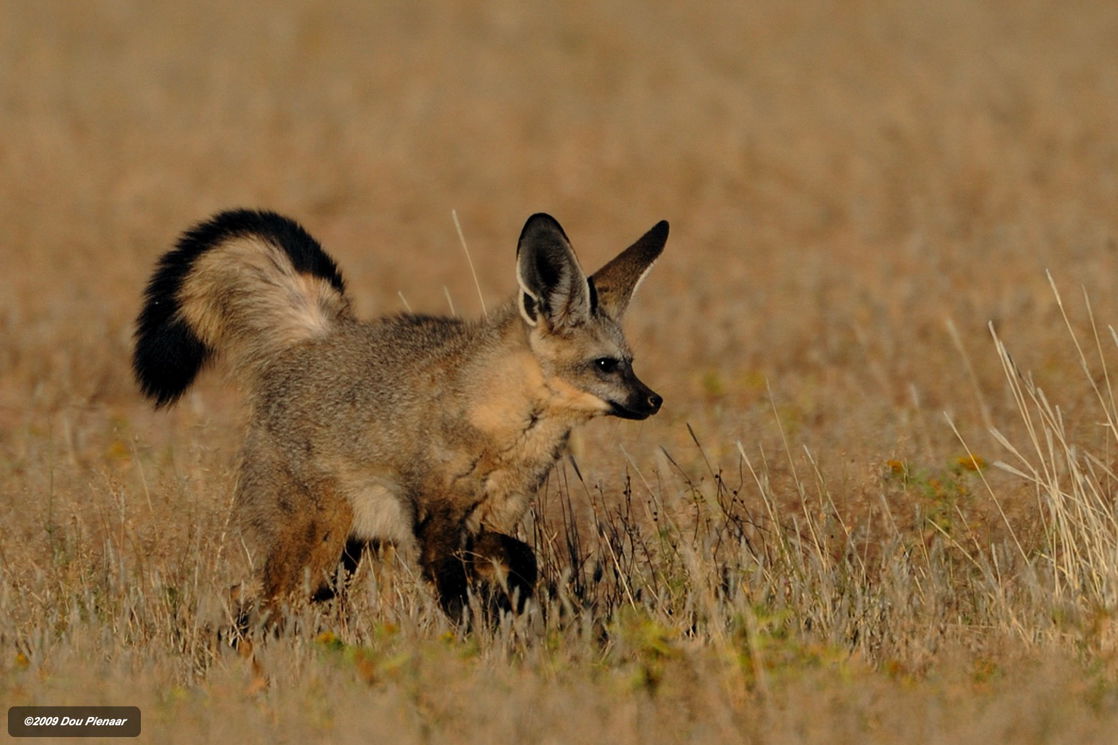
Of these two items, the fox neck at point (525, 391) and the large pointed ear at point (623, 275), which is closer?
the fox neck at point (525, 391)

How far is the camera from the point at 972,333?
41.7ft

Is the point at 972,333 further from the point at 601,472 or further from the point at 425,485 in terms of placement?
the point at 425,485

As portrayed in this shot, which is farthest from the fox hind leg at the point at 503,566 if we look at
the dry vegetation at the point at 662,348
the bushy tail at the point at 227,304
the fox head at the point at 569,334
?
the bushy tail at the point at 227,304

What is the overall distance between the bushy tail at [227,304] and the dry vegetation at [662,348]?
20.0 inches

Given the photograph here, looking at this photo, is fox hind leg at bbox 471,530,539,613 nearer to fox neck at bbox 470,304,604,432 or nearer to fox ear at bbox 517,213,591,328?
fox neck at bbox 470,304,604,432

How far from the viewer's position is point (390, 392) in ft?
23.9

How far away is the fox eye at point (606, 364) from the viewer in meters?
6.94

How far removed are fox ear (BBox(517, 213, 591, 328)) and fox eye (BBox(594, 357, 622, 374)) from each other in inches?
8.1

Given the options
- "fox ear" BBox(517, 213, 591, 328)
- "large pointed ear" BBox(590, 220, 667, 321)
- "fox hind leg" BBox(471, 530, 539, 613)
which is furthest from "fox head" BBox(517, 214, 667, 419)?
"fox hind leg" BBox(471, 530, 539, 613)

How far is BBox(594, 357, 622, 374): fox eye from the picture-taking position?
6.94 m

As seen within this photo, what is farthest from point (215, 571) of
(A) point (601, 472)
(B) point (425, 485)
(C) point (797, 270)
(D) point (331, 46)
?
(D) point (331, 46)

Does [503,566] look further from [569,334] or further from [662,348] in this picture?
[662,348]

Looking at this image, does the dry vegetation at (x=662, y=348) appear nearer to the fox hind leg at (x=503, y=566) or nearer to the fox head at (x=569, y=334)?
the fox hind leg at (x=503, y=566)

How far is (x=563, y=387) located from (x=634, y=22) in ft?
82.5
